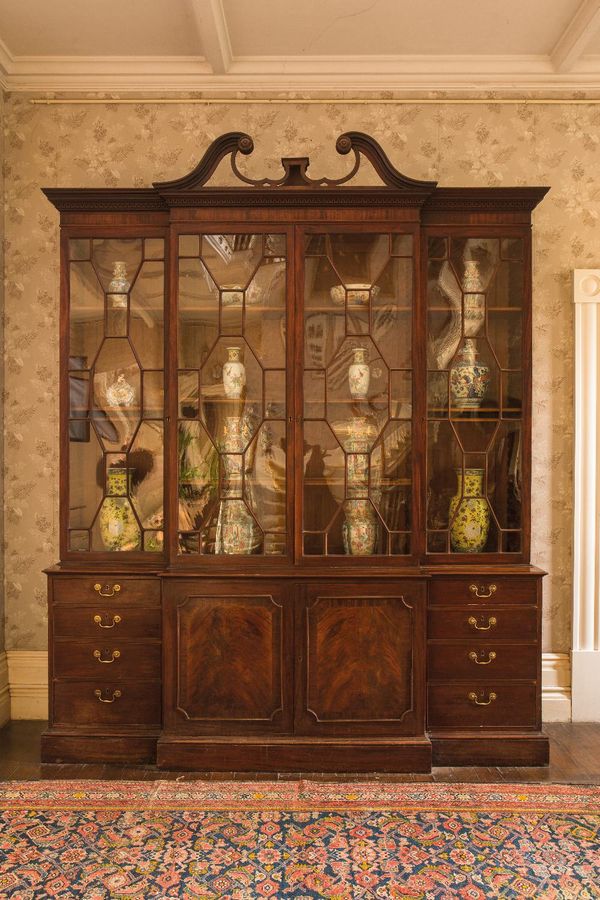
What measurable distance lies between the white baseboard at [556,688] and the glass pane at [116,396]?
1939 millimetres

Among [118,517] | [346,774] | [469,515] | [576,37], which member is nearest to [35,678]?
[118,517]

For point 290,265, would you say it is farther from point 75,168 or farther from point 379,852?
point 379,852

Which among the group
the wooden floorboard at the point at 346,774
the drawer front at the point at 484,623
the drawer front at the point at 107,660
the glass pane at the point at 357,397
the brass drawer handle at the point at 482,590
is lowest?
the wooden floorboard at the point at 346,774

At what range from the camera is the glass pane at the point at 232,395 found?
278cm

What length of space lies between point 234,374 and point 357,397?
1.68 feet

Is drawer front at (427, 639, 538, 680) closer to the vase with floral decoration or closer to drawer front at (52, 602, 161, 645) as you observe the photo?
drawer front at (52, 602, 161, 645)

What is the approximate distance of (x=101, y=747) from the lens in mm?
2811

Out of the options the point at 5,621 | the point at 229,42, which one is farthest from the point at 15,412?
the point at 229,42

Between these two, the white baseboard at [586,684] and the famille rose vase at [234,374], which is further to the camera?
the white baseboard at [586,684]

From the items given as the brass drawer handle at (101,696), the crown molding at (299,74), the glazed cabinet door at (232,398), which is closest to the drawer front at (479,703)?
the glazed cabinet door at (232,398)

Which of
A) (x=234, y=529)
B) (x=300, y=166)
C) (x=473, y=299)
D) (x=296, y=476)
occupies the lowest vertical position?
(x=234, y=529)

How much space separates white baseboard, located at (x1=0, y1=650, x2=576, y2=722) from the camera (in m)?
3.29

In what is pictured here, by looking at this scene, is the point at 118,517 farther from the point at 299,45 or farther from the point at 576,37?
the point at 576,37

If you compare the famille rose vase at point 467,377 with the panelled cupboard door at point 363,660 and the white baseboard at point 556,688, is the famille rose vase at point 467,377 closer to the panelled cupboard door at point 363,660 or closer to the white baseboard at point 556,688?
the panelled cupboard door at point 363,660
